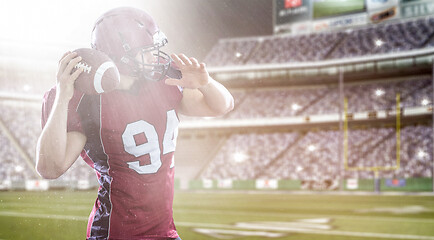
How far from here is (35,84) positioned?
25672 mm

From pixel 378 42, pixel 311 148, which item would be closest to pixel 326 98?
pixel 311 148

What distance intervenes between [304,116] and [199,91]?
2177cm

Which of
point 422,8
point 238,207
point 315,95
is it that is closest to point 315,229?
point 238,207

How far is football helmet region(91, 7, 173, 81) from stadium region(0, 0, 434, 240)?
14301 mm

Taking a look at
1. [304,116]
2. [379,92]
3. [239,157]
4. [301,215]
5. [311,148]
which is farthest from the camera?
[304,116]

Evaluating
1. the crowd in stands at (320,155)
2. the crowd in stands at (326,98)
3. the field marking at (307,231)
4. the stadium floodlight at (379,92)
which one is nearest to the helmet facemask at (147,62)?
the field marking at (307,231)

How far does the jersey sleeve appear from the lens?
1451 millimetres

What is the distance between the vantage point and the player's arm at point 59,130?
1320 mm

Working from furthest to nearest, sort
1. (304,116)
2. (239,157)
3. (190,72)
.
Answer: (304,116) < (239,157) < (190,72)

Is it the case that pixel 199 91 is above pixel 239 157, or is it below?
above

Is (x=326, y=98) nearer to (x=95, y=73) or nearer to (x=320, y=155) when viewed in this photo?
(x=320, y=155)

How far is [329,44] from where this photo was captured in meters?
25.7

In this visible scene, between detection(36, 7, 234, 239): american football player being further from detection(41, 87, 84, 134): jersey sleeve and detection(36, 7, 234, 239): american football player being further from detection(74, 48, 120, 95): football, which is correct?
detection(74, 48, 120, 95): football

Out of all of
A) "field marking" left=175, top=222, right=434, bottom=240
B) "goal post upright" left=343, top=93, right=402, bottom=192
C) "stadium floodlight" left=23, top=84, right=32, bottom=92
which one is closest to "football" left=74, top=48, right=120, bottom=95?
"field marking" left=175, top=222, right=434, bottom=240
